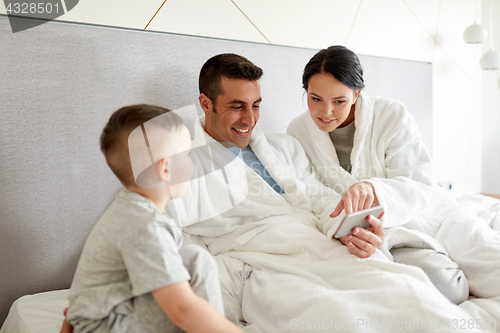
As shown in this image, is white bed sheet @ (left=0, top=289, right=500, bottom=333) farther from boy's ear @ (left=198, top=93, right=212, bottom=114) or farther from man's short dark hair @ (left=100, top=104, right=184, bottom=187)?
boy's ear @ (left=198, top=93, right=212, bottom=114)

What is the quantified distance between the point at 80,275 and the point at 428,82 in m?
2.47

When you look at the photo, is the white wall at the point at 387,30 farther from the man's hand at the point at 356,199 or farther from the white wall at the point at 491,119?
the man's hand at the point at 356,199

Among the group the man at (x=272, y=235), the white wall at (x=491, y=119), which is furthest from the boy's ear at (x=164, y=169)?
the white wall at (x=491, y=119)

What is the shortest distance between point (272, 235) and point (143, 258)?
0.63 meters

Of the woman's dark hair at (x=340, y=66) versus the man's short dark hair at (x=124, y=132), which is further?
the woman's dark hair at (x=340, y=66)

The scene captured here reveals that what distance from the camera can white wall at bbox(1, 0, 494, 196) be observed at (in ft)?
5.33

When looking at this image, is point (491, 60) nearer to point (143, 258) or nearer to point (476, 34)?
point (476, 34)

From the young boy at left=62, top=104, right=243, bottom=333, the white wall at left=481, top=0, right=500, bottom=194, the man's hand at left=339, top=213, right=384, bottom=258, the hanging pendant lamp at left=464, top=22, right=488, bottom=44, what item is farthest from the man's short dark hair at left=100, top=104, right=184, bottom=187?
the white wall at left=481, top=0, right=500, bottom=194

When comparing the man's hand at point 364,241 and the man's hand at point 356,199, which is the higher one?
the man's hand at point 356,199

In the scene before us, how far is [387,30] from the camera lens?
94.7 inches

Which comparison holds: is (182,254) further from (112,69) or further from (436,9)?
(436,9)

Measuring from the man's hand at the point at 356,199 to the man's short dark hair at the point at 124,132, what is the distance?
68 cm

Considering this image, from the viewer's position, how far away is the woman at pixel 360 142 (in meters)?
1.46

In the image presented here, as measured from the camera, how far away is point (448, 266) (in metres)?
1.25
